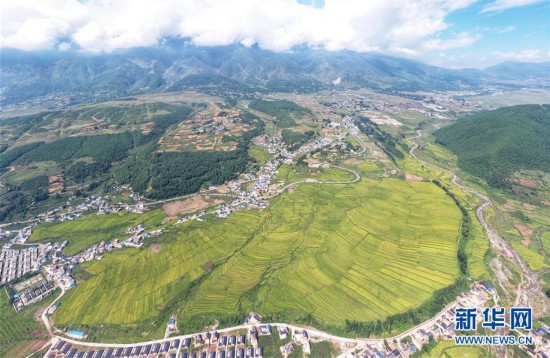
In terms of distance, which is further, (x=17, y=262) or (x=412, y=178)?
(x=412, y=178)

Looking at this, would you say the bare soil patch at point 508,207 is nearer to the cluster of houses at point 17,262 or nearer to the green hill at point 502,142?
the green hill at point 502,142

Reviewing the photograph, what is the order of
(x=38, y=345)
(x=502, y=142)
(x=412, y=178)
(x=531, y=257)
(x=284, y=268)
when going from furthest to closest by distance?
(x=502, y=142) < (x=412, y=178) < (x=531, y=257) < (x=284, y=268) < (x=38, y=345)

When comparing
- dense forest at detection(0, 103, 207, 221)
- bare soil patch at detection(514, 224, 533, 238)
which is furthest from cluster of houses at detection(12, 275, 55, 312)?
bare soil patch at detection(514, 224, 533, 238)

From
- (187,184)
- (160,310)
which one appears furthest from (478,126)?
(160,310)

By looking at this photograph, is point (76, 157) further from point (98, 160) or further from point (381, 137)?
point (381, 137)

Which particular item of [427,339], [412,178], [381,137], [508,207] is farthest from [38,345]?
[381,137]

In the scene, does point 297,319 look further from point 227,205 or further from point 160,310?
point 227,205
